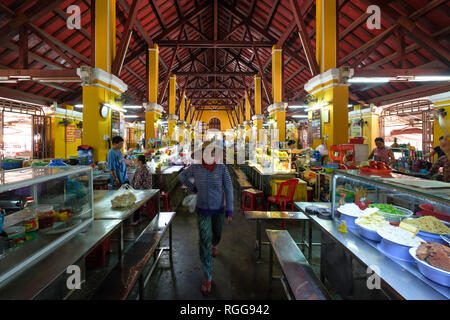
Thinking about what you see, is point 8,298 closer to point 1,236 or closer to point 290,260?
point 1,236

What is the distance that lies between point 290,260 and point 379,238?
93 cm

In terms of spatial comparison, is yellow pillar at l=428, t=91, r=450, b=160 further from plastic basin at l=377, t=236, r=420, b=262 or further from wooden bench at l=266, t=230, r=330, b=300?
plastic basin at l=377, t=236, r=420, b=262

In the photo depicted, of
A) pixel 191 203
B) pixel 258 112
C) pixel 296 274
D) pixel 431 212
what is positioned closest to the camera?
pixel 296 274

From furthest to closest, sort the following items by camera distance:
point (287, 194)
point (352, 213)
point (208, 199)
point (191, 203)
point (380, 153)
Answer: point (380, 153)
point (287, 194)
point (191, 203)
point (208, 199)
point (352, 213)

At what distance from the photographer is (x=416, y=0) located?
6.49 metres

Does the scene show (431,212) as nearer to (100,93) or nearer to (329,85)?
(329,85)

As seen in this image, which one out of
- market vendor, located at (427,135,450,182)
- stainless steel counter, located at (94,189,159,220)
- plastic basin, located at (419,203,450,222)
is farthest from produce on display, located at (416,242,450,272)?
market vendor, located at (427,135,450,182)

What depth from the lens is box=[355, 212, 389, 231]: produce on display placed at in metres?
1.94

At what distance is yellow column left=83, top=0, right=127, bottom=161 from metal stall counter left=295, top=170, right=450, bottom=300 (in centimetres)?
568

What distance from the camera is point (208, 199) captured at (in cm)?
266

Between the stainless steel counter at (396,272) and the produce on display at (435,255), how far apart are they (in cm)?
12

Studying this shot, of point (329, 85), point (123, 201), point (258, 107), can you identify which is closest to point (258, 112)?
point (258, 107)

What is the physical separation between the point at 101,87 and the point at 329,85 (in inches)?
256

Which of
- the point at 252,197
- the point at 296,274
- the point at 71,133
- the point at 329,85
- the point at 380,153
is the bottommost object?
the point at 296,274
